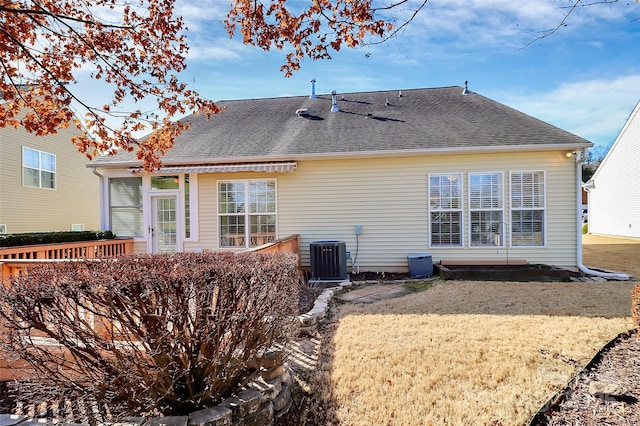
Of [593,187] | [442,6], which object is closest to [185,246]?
[442,6]

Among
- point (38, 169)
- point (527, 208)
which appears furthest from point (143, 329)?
point (38, 169)

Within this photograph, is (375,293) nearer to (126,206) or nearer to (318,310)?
(318,310)

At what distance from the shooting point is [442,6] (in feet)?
18.6

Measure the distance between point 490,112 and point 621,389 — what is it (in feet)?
31.2

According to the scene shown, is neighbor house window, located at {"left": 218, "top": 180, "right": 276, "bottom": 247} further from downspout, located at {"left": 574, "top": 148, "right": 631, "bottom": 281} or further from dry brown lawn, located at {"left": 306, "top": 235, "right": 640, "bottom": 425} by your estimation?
downspout, located at {"left": 574, "top": 148, "right": 631, "bottom": 281}

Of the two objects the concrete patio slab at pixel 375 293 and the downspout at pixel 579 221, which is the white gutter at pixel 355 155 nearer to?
the downspout at pixel 579 221

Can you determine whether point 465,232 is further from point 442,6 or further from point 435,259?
point 442,6

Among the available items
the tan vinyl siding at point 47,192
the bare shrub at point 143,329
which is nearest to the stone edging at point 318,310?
the bare shrub at point 143,329

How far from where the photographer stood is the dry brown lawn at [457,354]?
285cm

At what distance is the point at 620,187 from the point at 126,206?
84.2 feet

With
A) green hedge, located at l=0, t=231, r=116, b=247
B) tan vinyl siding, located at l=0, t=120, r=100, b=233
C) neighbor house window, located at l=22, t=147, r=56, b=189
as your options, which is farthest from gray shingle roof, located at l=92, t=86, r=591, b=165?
neighbor house window, located at l=22, t=147, r=56, b=189

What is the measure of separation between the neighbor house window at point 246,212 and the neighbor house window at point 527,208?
6.55 metres

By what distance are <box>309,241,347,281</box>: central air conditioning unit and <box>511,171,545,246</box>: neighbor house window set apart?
4633 mm

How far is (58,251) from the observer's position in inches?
305
